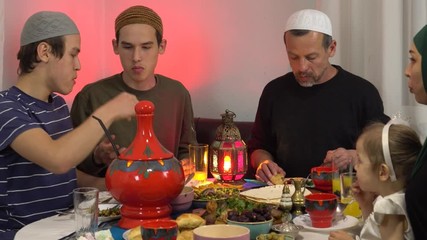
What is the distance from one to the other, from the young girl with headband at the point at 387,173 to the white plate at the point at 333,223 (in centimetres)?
8

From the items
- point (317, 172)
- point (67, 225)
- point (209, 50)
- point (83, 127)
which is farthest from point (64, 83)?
point (209, 50)

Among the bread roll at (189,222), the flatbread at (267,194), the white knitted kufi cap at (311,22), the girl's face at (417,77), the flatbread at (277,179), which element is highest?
the white knitted kufi cap at (311,22)

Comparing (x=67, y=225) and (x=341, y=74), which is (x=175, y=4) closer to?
(x=341, y=74)

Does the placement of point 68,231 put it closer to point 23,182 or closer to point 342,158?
point 23,182

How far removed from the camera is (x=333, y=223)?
5.10 ft

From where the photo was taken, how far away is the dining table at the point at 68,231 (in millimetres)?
1494

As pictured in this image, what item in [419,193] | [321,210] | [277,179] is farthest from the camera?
[277,179]

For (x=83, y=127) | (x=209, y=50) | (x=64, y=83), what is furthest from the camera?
(x=209, y=50)

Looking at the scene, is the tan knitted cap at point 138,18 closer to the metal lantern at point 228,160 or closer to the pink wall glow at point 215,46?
the pink wall glow at point 215,46

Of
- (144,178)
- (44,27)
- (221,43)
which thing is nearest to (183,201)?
(144,178)

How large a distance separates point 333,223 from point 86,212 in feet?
2.13

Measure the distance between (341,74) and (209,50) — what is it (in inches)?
36.0

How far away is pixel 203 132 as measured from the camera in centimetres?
312

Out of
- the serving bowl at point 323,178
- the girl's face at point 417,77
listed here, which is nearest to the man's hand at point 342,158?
the serving bowl at point 323,178
